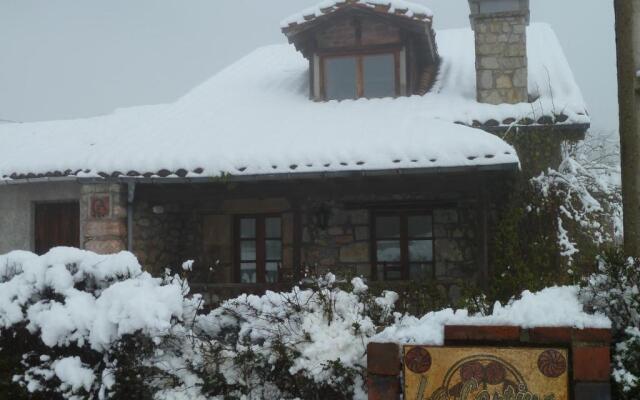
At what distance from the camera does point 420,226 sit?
396 inches

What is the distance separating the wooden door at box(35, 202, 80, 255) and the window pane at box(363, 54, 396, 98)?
4824 mm

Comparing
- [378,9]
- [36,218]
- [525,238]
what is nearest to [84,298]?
[525,238]

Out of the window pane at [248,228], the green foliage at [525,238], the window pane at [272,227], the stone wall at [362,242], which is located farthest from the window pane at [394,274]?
the window pane at [248,228]

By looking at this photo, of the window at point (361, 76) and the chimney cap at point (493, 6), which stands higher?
the chimney cap at point (493, 6)

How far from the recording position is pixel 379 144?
28.9 ft

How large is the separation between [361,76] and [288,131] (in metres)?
1.85

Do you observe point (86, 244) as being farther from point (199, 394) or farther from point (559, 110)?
point (559, 110)

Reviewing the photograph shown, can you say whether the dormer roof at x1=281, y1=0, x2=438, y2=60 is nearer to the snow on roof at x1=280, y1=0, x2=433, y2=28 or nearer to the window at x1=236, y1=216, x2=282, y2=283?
the snow on roof at x1=280, y1=0, x2=433, y2=28

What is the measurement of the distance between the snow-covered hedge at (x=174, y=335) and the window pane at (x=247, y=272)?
19.7ft

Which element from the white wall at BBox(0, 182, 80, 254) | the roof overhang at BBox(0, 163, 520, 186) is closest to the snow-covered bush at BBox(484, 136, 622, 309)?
the roof overhang at BBox(0, 163, 520, 186)

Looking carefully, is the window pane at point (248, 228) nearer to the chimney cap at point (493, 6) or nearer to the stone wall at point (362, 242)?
the stone wall at point (362, 242)

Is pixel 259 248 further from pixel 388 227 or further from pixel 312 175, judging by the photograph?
pixel 312 175

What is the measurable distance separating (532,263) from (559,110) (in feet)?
6.81

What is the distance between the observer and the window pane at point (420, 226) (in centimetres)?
1002
